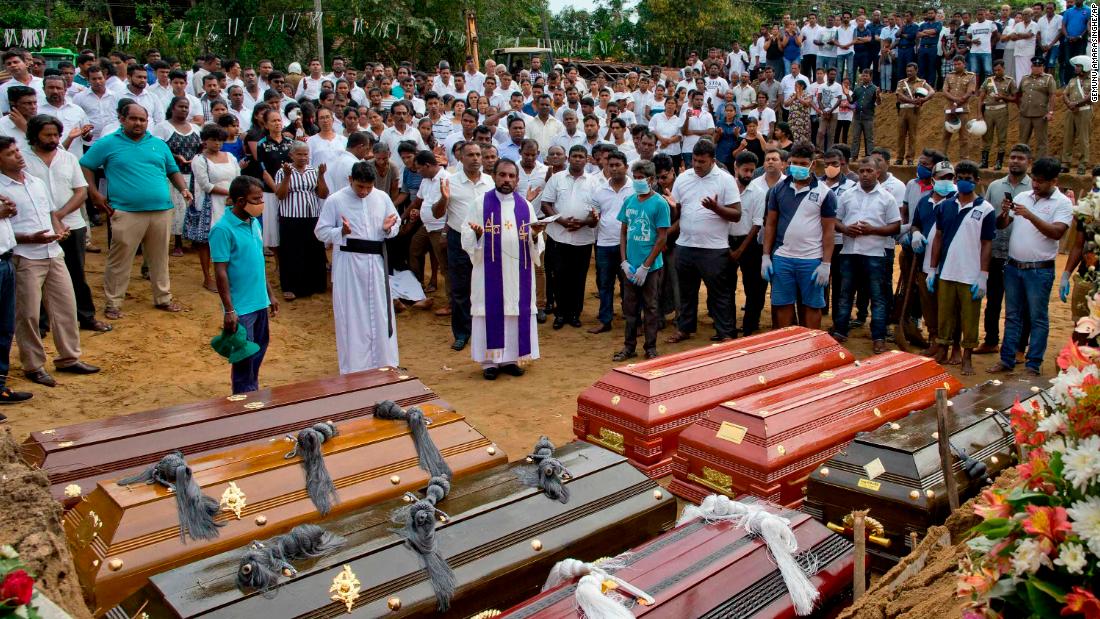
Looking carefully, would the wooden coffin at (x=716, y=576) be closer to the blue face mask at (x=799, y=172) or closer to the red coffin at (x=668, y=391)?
the red coffin at (x=668, y=391)

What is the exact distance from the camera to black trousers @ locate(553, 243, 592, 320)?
9406mm

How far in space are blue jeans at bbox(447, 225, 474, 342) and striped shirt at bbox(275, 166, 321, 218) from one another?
178 cm

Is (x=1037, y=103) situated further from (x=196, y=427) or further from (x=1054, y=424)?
(x=196, y=427)

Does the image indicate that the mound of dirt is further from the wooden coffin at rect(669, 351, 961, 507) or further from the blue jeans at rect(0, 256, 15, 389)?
the blue jeans at rect(0, 256, 15, 389)

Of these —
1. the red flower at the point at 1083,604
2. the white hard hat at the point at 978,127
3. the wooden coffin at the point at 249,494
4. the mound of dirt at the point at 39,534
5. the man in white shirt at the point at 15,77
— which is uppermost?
the man in white shirt at the point at 15,77

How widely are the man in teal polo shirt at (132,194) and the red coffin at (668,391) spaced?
5.07 meters

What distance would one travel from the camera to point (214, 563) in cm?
339

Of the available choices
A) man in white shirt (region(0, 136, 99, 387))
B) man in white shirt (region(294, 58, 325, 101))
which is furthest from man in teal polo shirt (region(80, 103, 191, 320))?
man in white shirt (region(294, 58, 325, 101))

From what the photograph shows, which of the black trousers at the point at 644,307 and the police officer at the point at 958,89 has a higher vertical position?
the police officer at the point at 958,89

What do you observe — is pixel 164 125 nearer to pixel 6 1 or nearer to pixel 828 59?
pixel 828 59

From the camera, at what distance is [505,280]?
25.6ft

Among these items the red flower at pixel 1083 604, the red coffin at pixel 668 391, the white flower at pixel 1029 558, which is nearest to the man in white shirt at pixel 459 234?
the red coffin at pixel 668 391

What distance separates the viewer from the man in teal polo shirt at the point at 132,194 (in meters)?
8.19

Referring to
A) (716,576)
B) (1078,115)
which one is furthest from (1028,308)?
(1078,115)
